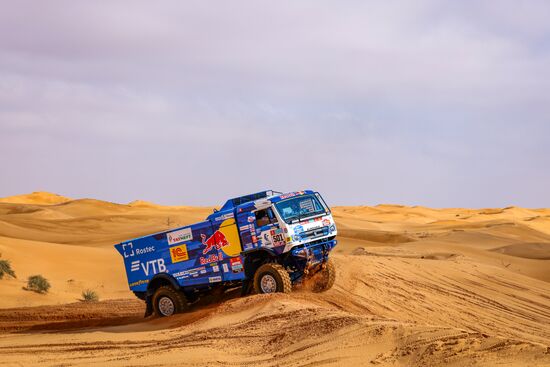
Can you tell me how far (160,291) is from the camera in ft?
60.5

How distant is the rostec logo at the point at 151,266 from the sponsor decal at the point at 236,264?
82.7 inches

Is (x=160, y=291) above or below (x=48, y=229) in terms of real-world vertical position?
below

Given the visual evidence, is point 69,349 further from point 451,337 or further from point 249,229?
point 451,337

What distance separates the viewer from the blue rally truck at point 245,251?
55.0ft

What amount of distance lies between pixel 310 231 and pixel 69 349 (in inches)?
239

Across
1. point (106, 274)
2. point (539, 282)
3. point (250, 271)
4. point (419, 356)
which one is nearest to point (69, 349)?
point (250, 271)

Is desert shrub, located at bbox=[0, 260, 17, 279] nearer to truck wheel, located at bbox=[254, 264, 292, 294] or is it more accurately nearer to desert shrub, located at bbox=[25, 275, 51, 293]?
desert shrub, located at bbox=[25, 275, 51, 293]

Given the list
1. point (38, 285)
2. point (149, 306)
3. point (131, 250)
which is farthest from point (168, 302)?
point (38, 285)

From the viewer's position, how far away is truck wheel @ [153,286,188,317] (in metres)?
18.2

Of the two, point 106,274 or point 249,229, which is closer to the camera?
point 249,229

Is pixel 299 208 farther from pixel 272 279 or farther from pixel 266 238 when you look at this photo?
pixel 272 279

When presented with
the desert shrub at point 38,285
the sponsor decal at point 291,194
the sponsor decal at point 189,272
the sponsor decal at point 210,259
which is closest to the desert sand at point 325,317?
the desert shrub at point 38,285

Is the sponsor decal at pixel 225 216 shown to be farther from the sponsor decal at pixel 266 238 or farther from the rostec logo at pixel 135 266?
the rostec logo at pixel 135 266

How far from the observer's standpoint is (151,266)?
61.4ft
